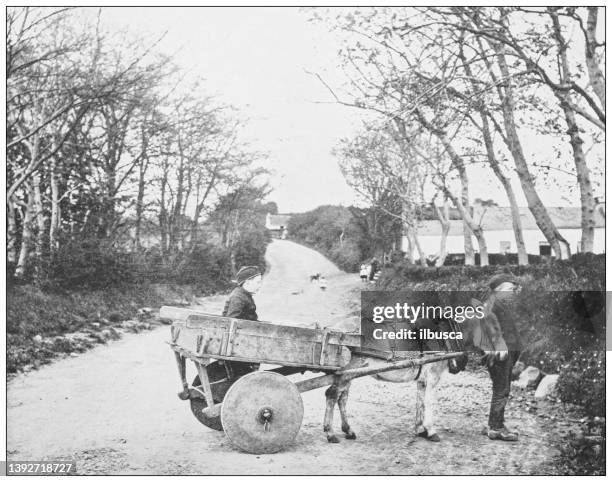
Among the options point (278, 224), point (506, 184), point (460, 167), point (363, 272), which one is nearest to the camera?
point (278, 224)

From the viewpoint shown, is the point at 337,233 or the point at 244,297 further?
the point at 337,233

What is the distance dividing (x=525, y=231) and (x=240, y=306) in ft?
36.5

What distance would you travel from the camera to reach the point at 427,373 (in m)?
4.77

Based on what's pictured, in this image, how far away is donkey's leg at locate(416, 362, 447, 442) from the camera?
4.66m

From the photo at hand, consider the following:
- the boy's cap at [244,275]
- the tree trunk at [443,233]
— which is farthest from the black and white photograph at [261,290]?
the tree trunk at [443,233]

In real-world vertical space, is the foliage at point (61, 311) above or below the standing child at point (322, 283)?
below

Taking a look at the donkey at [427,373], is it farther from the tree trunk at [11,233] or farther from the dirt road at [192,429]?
the tree trunk at [11,233]

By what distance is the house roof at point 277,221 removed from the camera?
7.14m

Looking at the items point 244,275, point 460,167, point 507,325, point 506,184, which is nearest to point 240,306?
point 244,275

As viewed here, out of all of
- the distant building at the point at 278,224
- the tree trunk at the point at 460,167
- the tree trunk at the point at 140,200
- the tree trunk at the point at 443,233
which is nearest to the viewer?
the tree trunk at the point at 460,167

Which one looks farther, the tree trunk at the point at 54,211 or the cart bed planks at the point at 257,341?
the tree trunk at the point at 54,211

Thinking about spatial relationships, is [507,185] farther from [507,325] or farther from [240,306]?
[240,306]

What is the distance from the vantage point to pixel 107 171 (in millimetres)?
6762

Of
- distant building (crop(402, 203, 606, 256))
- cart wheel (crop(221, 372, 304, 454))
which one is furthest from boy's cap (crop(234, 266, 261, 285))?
distant building (crop(402, 203, 606, 256))
